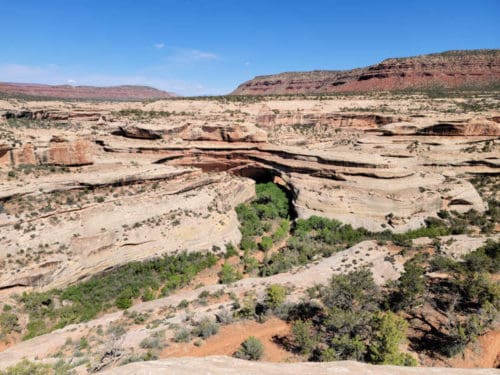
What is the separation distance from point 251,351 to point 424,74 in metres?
114

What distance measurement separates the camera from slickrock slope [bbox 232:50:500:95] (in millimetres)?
90188

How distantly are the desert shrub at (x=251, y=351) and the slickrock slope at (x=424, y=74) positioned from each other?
103942mm

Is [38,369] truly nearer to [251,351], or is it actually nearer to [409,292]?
[251,351]

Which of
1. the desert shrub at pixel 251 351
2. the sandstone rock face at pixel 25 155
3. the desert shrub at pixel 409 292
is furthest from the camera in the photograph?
the sandstone rock face at pixel 25 155

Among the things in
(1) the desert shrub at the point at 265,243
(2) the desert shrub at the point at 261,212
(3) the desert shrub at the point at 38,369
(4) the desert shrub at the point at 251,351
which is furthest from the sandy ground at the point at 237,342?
(2) the desert shrub at the point at 261,212

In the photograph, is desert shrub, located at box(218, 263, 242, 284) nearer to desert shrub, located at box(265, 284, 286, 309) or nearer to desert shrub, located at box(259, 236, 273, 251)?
desert shrub, located at box(259, 236, 273, 251)

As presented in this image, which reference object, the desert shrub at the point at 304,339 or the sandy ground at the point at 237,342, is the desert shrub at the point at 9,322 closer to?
the sandy ground at the point at 237,342

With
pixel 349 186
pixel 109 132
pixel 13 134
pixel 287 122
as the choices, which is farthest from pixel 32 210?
pixel 287 122

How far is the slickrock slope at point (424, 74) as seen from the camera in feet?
296

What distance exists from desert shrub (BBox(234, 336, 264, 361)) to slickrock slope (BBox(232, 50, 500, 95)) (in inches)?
4092

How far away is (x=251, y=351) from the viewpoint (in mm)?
10352

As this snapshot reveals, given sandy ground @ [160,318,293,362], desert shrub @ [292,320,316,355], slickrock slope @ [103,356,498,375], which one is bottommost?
sandy ground @ [160,318,293,362]

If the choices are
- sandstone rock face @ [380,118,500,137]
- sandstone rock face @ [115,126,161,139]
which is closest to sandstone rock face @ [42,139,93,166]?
sandstone rock face @ [115,126,161,139]

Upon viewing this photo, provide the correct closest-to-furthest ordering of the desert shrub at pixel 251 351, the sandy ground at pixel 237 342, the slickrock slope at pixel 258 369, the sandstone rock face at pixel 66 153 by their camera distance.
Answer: the slickrock slope at pixel 258 369, the desert shrub at pixel 251 351, the sandy ground at pixel 237 342, the sandstone rock face at pixel 66 153
